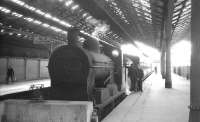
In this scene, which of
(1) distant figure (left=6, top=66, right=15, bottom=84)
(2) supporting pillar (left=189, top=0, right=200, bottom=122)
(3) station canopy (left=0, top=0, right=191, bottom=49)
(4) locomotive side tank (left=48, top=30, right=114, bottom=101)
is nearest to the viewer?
(2) supporting pillar (left=189, top=0, right=200, bottom=122)

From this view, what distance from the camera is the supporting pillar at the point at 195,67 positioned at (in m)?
5.16

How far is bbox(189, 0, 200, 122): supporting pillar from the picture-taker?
516 centimetres

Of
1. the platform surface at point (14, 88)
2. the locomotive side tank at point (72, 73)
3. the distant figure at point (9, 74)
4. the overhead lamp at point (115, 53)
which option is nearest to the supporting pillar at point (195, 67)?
the locomotive side tank at point (72, 73)

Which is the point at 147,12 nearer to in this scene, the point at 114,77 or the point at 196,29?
the point at 114,77

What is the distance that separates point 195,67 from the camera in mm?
5230

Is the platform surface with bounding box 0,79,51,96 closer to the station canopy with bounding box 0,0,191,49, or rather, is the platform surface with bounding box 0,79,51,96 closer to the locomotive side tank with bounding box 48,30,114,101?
the station canopy with bounding box 0,0,191,49

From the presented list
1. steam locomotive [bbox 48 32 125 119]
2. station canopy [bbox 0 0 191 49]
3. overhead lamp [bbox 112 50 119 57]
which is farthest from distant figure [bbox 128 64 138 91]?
steam locomotive [bbox 48 32 125 119]

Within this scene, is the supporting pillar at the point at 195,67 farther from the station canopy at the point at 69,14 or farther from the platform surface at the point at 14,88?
the platform surface at the point at 14,88

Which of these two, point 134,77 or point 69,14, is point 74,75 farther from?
point 69,14

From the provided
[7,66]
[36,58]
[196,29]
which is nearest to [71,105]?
[196,29]

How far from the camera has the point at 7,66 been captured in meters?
20.7

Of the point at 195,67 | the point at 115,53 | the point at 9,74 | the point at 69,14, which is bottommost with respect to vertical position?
the point at 9,74

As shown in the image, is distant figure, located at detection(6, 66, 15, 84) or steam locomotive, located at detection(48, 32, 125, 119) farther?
distant figure, located at detection(6, 66, 15, 84)

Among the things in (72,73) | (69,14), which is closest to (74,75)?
(72,73)
